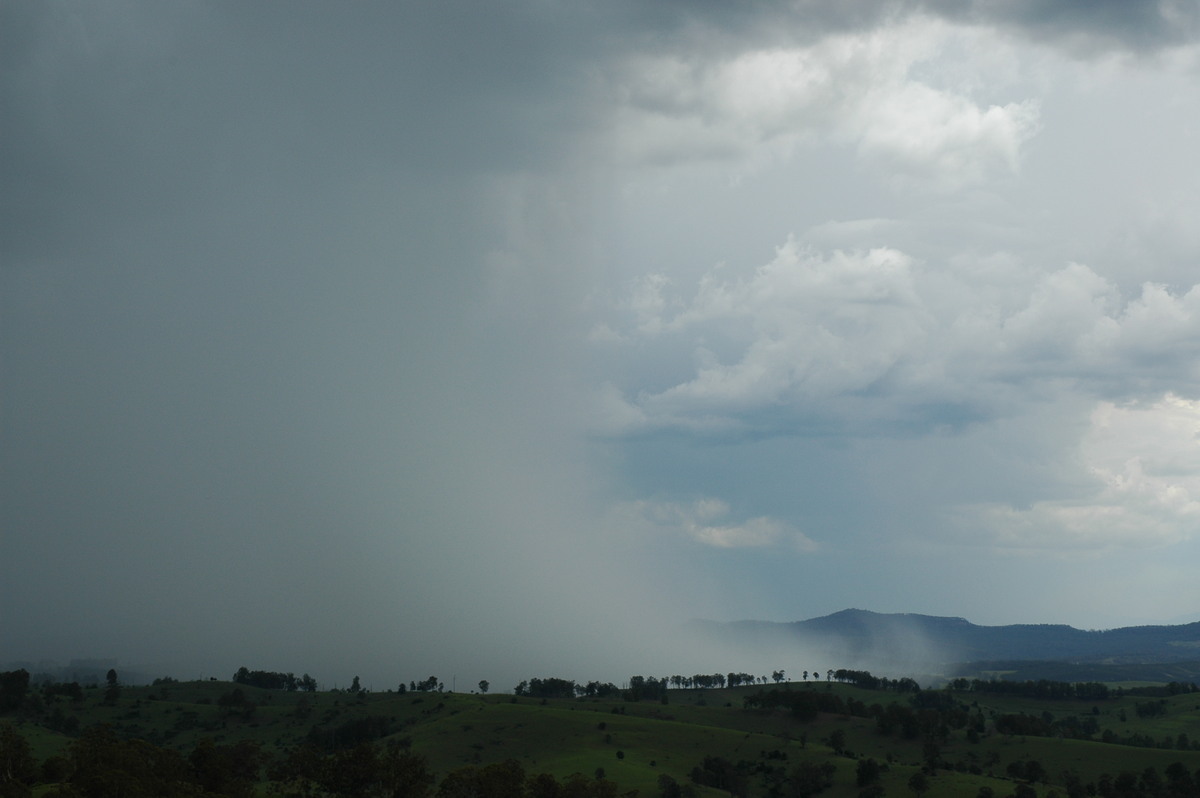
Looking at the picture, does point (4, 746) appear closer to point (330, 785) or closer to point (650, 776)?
point (330, 785)

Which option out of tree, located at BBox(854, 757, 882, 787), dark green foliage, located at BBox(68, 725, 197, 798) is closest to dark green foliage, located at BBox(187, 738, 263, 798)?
dark green foliage, located at BBox(68, 725, 197, 798)

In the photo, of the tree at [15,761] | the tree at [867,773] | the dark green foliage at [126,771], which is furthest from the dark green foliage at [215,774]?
the tree at [867,773]

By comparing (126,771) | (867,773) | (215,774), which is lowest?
(867,773)

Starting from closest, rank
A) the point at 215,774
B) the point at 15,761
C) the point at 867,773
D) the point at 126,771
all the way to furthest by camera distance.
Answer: the point at 126,771
the point at 15,761
the point at 215,774
the point at 867,773

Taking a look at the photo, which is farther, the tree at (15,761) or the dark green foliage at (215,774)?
the tree at (15,761)

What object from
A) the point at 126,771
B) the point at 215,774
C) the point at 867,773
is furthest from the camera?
the point at 867,773

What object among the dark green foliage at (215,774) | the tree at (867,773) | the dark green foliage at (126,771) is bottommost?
the tree at (867,773)

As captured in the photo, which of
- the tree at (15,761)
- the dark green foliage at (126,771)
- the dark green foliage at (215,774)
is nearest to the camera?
the dark green foliage at (126,771)

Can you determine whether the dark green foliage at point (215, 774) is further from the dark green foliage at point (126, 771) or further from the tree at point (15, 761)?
the tree at point (15, 761)

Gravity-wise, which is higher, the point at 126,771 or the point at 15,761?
the point at 126,771

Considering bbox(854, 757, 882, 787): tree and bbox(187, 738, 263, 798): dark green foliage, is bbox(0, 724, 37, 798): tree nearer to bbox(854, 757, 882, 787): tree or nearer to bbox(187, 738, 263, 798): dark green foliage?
bbox(187, 738, 263, 798): dark green foliage

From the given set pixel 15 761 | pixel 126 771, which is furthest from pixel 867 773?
pixel 15 761

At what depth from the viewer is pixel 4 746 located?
120 meters

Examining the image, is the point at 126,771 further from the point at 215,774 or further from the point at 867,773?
the point at 867,773
